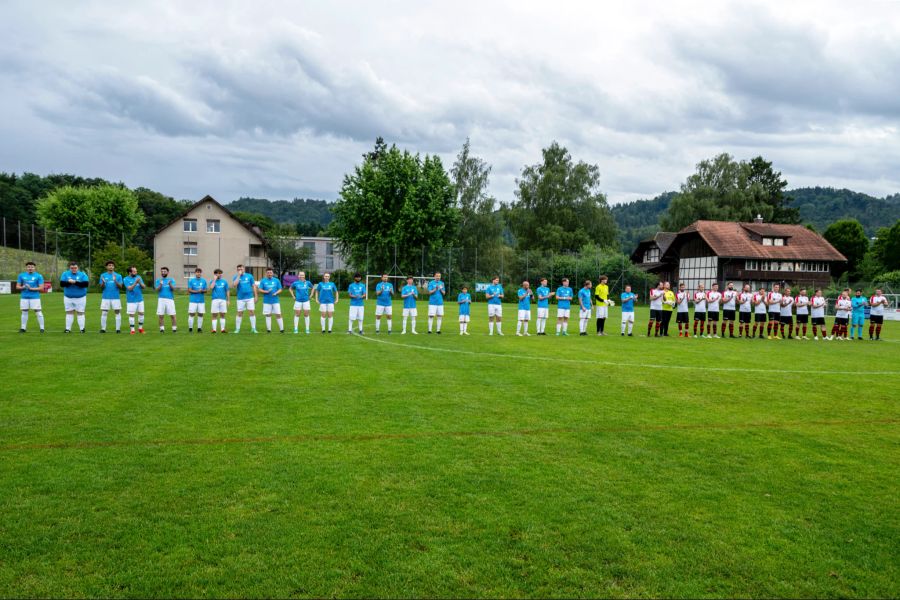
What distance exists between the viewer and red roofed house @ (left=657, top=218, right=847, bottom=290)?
58.0m

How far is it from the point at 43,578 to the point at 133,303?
15955 mm

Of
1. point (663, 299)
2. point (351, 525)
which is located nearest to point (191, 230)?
point (663, 299)

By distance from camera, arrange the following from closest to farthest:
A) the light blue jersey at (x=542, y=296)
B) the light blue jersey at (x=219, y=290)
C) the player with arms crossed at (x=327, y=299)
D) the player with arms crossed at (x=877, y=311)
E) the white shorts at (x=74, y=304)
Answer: the white shorts at (x=74, y=304) → the light blue jersey at (x=219, y=290) → the player with arms crossed at (x=327, y=299) → the light blue jersey at (x=542, y=296) → the player with arms crossed at (x=877, y=311)

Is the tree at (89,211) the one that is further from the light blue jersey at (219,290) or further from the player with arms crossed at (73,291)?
the light blue jersey at (219,290)

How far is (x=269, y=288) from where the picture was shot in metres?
18.7

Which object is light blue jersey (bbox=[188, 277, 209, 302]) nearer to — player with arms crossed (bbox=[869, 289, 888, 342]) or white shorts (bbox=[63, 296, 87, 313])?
white shorts (bbox=[63, 296, 87, 313])

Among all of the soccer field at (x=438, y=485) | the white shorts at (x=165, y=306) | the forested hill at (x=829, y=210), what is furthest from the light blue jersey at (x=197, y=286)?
the forested hill at (x=829, y=210)

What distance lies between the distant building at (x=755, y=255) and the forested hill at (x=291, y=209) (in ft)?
349

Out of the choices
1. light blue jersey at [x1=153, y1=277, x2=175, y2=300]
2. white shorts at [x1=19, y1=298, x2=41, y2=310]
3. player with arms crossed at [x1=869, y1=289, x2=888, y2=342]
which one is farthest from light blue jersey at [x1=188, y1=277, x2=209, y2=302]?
player with arms crossed at [x1=869, y1=289, x2=888, y2=342]

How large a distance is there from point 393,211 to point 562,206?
77.2 ft

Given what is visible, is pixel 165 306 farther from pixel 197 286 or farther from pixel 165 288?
pixel 197 286

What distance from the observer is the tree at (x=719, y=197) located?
6844 centimetres

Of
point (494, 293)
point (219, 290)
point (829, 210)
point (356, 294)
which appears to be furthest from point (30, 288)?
point (829, 210)

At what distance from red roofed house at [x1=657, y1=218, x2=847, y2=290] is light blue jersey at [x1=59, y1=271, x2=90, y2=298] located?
51.8 m
